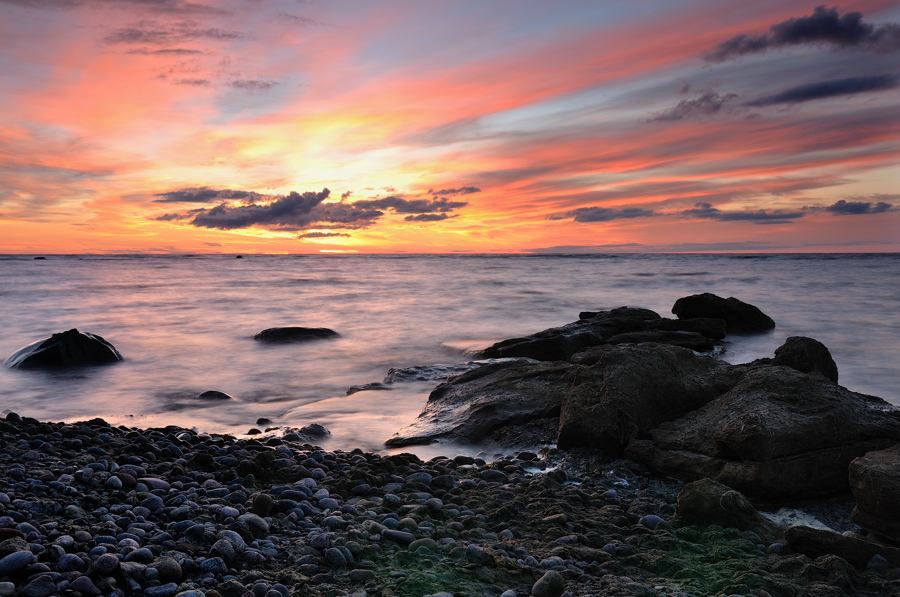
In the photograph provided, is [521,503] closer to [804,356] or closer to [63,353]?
[804,356]

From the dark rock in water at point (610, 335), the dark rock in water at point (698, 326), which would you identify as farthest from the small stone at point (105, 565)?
the dark rock in water at point (698, 326)

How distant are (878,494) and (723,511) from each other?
2.75 ft

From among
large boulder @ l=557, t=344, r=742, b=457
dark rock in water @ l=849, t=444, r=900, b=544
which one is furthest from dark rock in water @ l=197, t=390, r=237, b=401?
dark rock in water @ l=849, t=444, r=900, b=544

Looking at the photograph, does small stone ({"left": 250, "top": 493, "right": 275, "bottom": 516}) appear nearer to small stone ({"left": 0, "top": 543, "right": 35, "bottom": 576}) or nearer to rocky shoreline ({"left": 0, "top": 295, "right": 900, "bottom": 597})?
rocky shoreline ({"left": 0, "top": 295, "right": 900, "bottom": 597})

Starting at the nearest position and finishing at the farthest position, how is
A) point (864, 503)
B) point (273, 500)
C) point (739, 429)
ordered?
point (864, 503) → point (273, 500) → point (739, 429)

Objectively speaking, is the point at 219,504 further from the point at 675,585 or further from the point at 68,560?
the point at 675,585

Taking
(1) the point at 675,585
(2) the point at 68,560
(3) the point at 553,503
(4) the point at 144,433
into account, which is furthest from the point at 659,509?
(4) the point at 144,433

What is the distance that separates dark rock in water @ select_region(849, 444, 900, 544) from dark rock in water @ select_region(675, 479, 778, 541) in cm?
51

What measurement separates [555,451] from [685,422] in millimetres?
1147

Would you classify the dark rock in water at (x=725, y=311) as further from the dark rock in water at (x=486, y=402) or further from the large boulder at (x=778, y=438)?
the large boulder at (x=778, y=438)

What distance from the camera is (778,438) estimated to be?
12.8ft

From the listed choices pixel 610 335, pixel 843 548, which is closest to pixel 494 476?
pixel 843 548

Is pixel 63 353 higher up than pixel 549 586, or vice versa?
pixel 63 353

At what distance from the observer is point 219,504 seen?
3469mm
